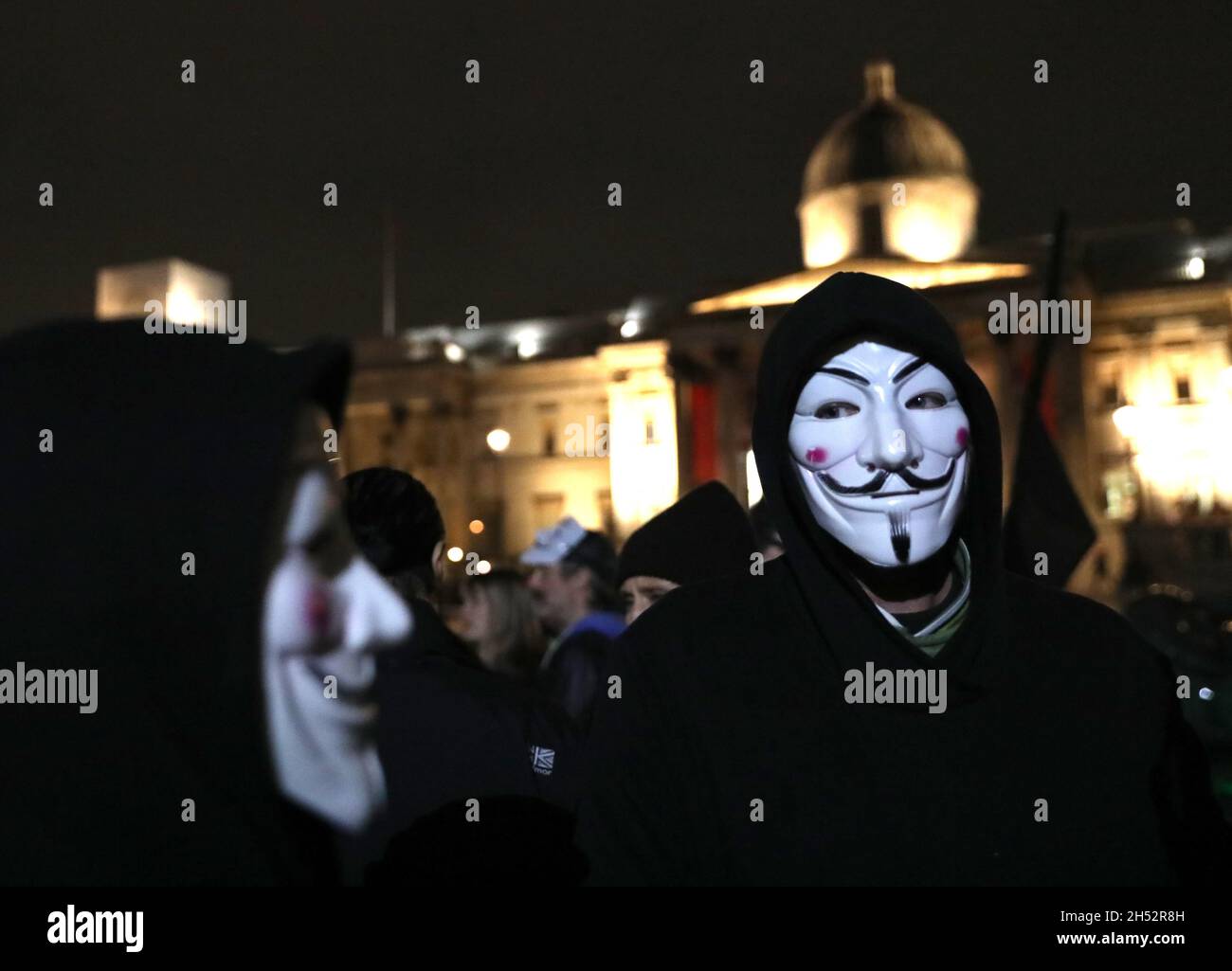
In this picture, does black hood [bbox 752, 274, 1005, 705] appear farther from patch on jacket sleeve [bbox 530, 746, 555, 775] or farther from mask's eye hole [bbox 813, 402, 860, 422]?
patch on jacket sleeve [bbox 530, 746, 555, 775]

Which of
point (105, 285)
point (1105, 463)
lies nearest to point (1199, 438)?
point (1105, 463)

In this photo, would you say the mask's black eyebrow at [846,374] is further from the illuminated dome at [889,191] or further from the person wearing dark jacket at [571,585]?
the illuminated dome at [889,191]

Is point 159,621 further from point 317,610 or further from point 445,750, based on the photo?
point 445,750

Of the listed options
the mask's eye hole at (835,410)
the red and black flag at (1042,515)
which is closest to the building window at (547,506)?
the red and black flag at (1042,515)

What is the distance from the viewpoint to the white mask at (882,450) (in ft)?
8.57

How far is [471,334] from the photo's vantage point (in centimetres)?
5491

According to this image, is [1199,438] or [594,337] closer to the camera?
[1199,438]

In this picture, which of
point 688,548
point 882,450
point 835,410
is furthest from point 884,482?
point 688,548

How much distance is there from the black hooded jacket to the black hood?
4.36ft

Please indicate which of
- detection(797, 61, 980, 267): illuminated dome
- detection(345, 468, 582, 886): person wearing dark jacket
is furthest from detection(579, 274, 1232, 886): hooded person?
detection(797, 61, 980, 267): illuminated dome

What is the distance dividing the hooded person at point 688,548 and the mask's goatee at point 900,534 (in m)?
1.85

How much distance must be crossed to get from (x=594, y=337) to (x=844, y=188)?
34.1 feet

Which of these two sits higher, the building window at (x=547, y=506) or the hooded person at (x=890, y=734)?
the building window at (x=547, y=506)
